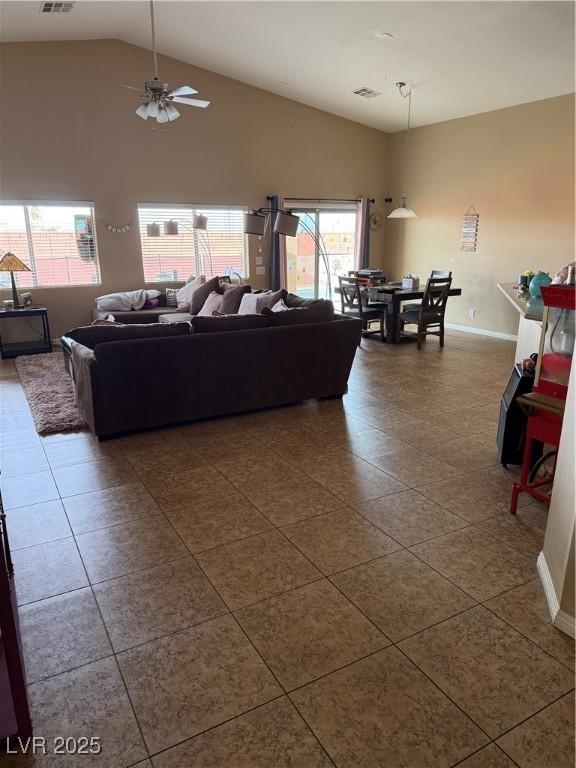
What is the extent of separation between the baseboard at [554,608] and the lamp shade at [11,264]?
21.3 ft

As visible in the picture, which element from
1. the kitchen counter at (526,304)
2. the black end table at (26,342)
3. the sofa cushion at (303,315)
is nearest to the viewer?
the kitchen counter at (526,304)

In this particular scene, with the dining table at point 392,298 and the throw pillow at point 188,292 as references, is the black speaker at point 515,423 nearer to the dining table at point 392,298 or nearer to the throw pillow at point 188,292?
the dining table at point 392,298

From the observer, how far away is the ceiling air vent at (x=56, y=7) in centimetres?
525

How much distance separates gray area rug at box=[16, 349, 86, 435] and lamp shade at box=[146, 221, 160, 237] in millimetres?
2181

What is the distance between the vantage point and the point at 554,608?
2115 millimetres

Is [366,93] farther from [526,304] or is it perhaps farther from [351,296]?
[526,304]

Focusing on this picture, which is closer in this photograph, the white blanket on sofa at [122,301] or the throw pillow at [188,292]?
the white blanket on sofa at [122,301]

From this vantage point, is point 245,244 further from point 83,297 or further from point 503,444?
point 503,444

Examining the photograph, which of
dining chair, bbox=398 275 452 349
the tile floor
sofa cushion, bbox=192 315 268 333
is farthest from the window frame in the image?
the tile floor

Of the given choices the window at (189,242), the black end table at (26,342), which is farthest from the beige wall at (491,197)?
the black end table at (26,342)

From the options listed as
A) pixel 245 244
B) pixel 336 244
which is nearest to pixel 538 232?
pixel 336 244

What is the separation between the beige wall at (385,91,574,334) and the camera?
6812mm

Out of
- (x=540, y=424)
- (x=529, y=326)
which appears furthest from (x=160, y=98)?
(x=540, y=424)

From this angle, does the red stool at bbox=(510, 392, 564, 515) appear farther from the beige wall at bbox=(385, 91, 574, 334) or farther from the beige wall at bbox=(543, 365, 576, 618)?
the beige wall at bbox=(385, 91, 574, 334)
